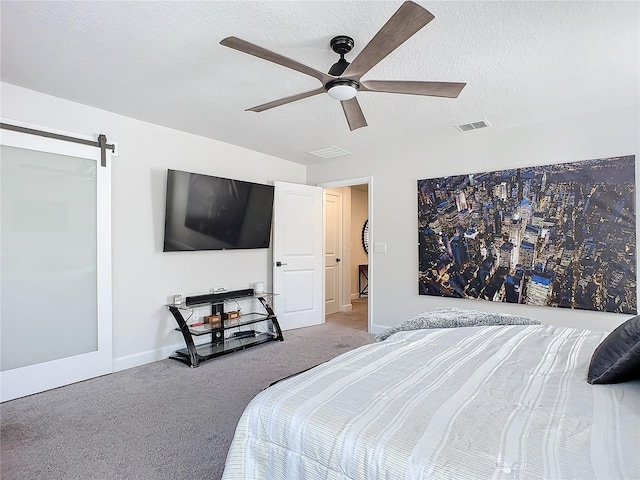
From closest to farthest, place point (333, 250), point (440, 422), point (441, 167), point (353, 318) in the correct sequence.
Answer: point (440, 422) < point (441, 167) < point (353, 318) < point (333, 250)

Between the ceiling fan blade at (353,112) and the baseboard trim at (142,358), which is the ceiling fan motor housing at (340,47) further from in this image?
the baseboard trim at (142,358)

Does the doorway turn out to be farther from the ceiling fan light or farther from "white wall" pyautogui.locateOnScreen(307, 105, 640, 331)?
the ceiling fan light

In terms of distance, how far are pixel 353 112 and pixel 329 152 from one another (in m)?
2.18

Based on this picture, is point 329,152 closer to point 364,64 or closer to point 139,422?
point 364,64

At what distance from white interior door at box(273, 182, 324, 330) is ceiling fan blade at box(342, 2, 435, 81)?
9.93ft

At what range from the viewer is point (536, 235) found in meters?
3.47

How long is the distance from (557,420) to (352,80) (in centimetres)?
191

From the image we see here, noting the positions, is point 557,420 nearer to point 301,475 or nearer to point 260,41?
point 301,475

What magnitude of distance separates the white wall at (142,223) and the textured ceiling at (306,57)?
0.55ft

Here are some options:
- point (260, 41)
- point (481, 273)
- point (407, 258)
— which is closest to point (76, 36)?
point (260, 41)

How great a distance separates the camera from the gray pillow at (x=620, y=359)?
1197 millimetres

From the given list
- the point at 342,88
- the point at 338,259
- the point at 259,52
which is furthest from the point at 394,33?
the point at 338,259

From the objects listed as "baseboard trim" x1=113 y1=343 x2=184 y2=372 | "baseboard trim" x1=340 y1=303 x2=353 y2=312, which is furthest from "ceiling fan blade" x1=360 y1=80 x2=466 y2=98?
"baseboard trim" x1=340 y1=303 x2=353 y2=312

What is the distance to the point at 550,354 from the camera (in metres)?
1.64
